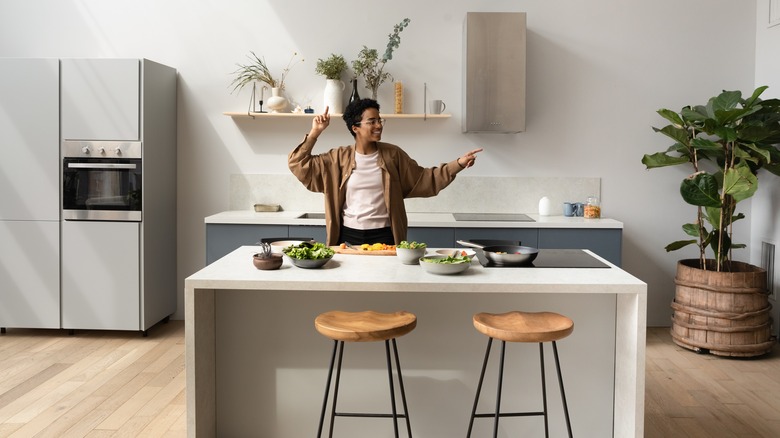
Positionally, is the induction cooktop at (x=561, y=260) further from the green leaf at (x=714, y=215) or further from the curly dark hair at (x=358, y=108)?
the green leaf at (x=714, y=215)

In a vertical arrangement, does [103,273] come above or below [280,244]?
A: below

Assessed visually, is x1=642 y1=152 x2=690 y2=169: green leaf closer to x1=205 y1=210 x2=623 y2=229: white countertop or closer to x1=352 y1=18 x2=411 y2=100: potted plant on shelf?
x1=205 y1=210 x2=623 y2=229: white countertop

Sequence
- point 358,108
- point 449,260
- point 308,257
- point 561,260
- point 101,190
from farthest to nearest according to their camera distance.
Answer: point 101,190 → point 358,108 → point 561,260 → point 308,257 → point 449,260

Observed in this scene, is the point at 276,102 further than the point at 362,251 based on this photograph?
Yes

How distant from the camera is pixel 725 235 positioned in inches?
188

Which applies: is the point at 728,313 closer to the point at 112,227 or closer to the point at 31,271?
the point at 112,227

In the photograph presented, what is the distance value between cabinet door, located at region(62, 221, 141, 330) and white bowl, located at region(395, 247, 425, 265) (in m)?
2.70

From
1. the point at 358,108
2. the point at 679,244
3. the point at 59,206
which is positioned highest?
the point at 358,108

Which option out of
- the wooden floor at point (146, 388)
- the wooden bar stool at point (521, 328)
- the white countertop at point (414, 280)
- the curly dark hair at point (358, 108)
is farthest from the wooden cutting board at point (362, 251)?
the wooden floor at point (146, 388)

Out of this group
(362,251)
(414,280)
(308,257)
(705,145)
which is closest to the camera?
(414,280)

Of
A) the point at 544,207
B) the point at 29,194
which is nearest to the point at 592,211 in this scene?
the point at 544,207

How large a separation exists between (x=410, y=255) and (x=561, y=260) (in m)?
0.71

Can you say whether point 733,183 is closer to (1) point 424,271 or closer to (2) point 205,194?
(1) point 424,271

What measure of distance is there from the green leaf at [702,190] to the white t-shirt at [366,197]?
2.13 metres
